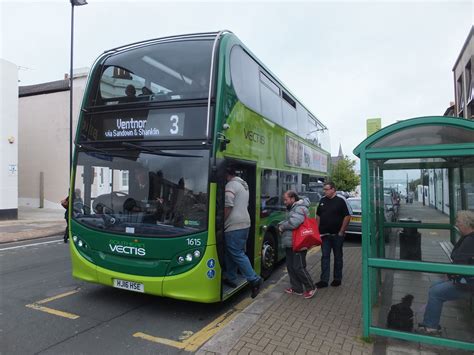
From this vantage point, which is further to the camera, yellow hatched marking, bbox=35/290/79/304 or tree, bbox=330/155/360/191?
tree, bbox=330/155/360/191

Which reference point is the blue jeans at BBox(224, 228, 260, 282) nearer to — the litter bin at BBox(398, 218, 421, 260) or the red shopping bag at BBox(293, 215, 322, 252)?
the red shopping bag at BBox(293, 215, 322, 252)

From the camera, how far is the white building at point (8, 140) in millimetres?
17188

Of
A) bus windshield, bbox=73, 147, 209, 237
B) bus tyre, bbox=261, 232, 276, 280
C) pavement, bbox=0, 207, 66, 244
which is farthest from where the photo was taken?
pavement, bbox=0, 207, 66, 244

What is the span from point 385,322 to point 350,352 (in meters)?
0.57

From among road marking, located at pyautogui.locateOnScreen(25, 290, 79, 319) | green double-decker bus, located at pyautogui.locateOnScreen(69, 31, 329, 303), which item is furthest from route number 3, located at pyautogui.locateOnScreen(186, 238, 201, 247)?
road marking, located at pyautogui.locateOnScreen(25, 290, 79, 319)

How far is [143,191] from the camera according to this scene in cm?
502

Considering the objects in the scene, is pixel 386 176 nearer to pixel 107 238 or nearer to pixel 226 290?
pixel 226 290

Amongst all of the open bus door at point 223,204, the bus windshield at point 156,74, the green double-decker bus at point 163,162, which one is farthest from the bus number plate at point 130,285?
the bus windshield at point 156,74

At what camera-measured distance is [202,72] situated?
201 inches

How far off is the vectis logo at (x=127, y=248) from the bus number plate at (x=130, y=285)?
0.39 metres

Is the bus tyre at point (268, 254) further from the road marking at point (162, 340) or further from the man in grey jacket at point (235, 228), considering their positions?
the road marking at point (162, 340)

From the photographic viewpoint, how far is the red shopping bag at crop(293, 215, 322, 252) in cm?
556

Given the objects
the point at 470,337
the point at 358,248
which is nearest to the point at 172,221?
the point at 470,337

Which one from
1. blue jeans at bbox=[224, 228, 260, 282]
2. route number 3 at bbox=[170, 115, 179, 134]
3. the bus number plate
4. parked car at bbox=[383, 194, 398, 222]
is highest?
route number 3 at bbox=[170, 115, 179, 134]
